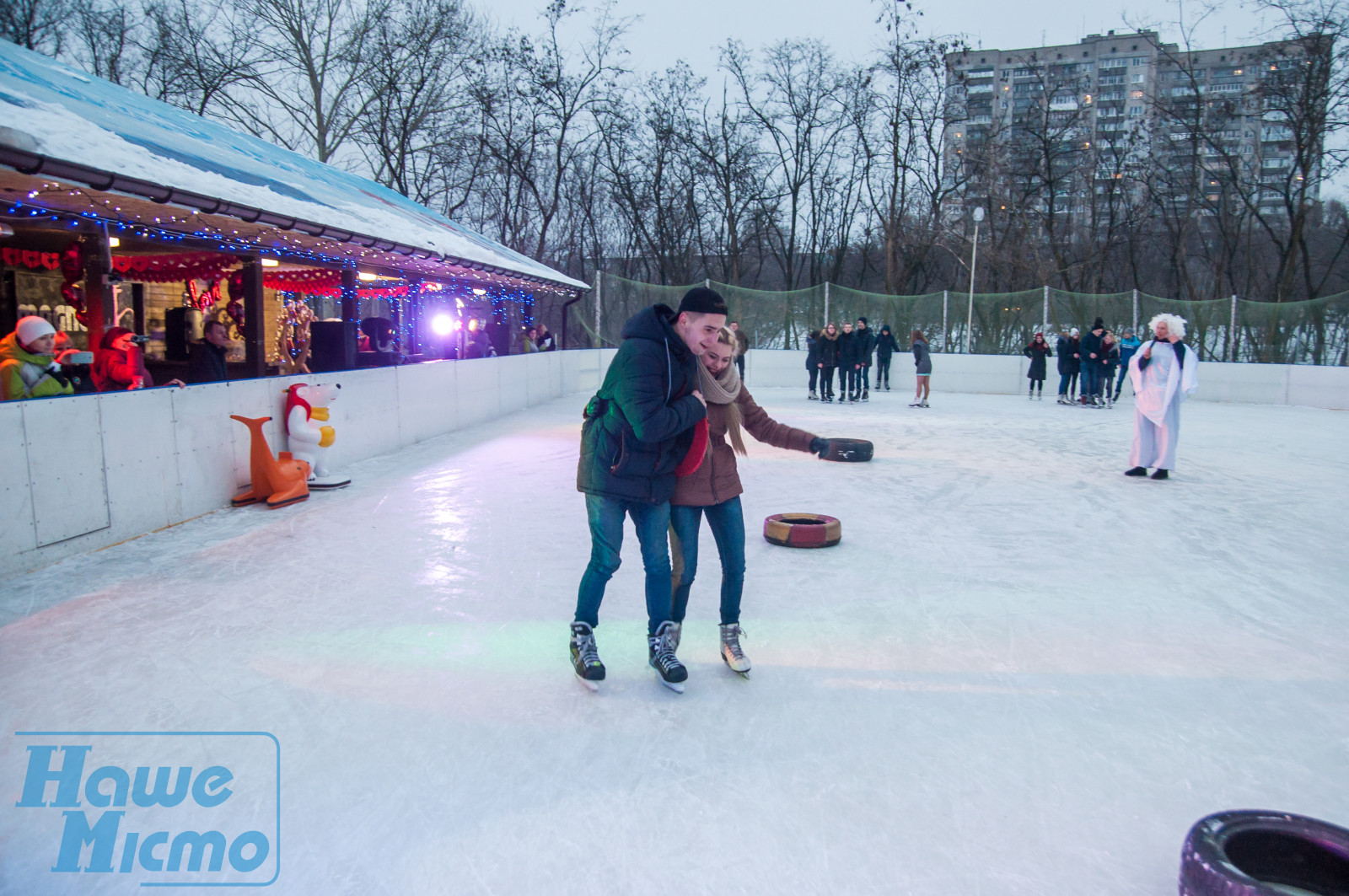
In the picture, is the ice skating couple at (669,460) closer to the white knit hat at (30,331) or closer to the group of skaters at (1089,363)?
the white knit hat at (30,331)

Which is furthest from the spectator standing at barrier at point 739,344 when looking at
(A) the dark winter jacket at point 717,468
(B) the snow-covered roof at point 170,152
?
(B) the snow-covered roof at point 170,152

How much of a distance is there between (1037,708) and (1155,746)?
1.19ft

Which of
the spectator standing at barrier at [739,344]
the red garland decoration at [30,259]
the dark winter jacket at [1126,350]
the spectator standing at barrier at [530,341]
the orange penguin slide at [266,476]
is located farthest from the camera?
the spectator standing at barrier at [530,341]

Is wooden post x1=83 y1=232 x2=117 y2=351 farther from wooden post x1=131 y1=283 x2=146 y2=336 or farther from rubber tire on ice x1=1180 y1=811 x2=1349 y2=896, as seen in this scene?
rubber tire on ice x1=1180 y1=811 x2=1349 y2=896

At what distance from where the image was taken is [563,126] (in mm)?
24750

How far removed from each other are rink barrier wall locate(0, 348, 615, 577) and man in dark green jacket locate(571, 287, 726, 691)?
3.35 meters

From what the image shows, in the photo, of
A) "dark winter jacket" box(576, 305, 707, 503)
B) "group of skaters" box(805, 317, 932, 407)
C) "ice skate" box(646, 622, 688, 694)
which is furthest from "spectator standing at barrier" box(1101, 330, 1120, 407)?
"dark winter jacket" box(576, 305, 707, 503)

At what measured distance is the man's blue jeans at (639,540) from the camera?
2.73 metres

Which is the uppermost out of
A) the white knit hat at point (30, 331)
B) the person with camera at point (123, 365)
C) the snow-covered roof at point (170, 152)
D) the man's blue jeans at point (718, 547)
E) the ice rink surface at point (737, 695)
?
the snow-covered roof at point (170, 152)

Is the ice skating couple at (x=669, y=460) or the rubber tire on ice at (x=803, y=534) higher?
the ice skating couple at (x=669, y=460)

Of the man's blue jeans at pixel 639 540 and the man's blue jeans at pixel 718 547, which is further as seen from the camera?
the man's blue jeans at pixel 718 547

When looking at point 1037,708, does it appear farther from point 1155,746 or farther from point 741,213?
point 741,213

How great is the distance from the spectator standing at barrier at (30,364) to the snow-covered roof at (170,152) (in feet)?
3.30

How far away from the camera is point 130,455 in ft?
16.4
